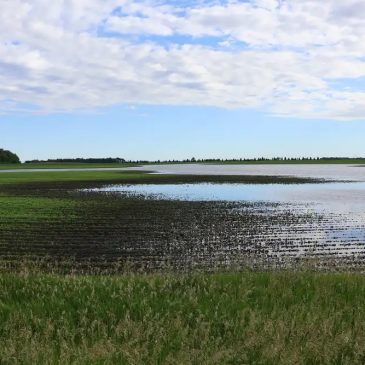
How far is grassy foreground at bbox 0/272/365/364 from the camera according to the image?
5523mm

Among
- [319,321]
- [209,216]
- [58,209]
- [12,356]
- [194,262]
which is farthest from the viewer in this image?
[58,209]

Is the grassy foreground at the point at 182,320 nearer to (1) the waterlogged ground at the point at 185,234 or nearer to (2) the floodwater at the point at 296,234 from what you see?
(1) the waterlogged ground at the point at 185,234

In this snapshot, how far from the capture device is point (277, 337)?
235 inches

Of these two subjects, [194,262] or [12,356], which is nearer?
[12,356]

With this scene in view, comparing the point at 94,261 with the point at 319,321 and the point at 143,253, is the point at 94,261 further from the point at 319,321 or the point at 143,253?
the point at 319,321

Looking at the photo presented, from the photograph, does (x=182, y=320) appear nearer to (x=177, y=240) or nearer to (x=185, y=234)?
(x=177, y=240)

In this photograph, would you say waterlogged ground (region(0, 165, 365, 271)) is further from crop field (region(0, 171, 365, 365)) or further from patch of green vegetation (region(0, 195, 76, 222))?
crop field (region(0, 171, 365, 365))

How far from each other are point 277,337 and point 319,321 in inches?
40.1

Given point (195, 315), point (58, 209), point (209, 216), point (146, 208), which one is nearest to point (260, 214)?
point (209, 216)

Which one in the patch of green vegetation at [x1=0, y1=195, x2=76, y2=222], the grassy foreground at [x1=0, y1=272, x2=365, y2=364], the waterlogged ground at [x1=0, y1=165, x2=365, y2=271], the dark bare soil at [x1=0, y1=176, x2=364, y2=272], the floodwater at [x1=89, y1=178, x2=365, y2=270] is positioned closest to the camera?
the grassy foreground at [x1=0, y1=272, x2=365, y2=364]

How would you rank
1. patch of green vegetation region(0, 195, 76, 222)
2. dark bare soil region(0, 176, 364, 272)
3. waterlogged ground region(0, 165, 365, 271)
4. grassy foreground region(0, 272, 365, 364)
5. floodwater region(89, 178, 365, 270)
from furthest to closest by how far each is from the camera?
patch of green vegetation region(0, 195, 76, 222) < floodwater region(89, 178, 365, 270) < waterlogged ground region(0, 165, 365, 271) < dark bare soil region(0, 176, 364, 272) < grassy foreground region(0, 272, 365, 364)

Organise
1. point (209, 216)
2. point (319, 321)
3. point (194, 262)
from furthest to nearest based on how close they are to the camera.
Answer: point (209, 216)
point (194, 262)
point (319, 321)

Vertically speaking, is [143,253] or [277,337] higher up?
[277,337]

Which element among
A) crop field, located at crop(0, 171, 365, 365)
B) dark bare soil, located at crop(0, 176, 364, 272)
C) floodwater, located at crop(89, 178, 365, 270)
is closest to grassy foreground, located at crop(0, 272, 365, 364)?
crop field, located at crop(0, 171, 365, 365)
